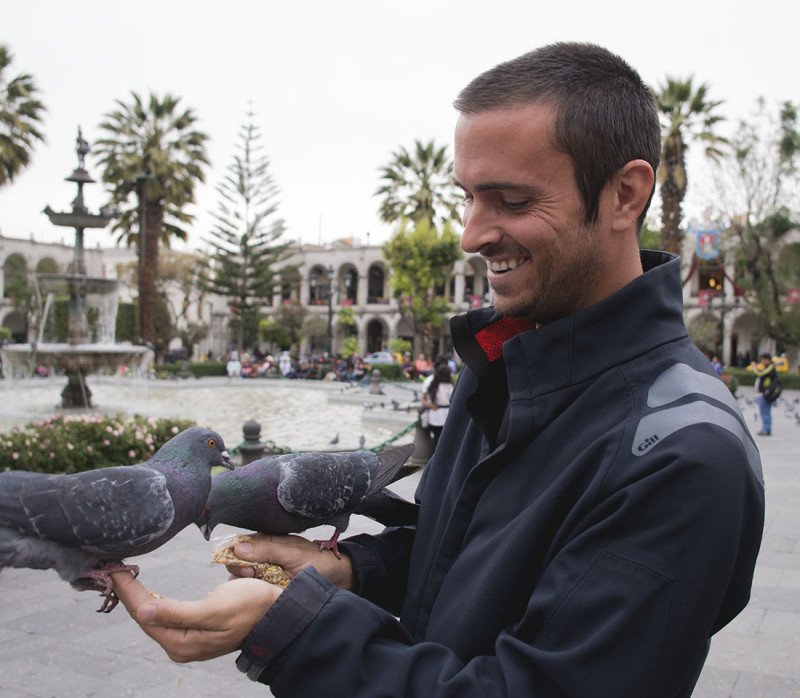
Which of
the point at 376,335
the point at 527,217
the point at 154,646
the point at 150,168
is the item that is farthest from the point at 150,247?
the point at 527,217

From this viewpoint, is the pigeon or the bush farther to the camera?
the bush

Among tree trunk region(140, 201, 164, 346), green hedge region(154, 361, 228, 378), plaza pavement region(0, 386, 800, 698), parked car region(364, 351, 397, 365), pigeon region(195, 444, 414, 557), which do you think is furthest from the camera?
parked car region(364, 351, 397, 365)

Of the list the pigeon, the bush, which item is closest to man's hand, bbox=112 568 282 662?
the pigeon

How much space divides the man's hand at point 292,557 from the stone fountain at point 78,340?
15.1 m

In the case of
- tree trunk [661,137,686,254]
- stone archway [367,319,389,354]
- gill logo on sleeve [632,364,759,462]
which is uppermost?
tree trunk [661,137,686,254]

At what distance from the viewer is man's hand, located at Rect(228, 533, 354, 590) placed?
1.35 metres

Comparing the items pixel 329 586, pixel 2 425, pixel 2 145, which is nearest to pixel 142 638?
pixel 329 586

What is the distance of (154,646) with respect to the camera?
13.8 ft

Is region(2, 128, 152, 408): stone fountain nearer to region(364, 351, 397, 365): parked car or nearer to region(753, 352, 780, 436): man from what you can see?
region(753, 352, 780, 436): man

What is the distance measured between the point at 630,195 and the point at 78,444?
783 centimetres

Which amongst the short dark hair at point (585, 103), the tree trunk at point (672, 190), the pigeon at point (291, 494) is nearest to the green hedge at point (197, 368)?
the tree trunk at point (672, 190)

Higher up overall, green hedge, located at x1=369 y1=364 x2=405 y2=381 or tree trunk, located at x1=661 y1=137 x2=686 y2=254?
tree trunk, located at x1=661 y1=137 x2=686 y2=254

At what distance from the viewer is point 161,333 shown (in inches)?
1716

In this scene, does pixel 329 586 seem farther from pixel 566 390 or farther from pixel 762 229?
pixel 762 229
